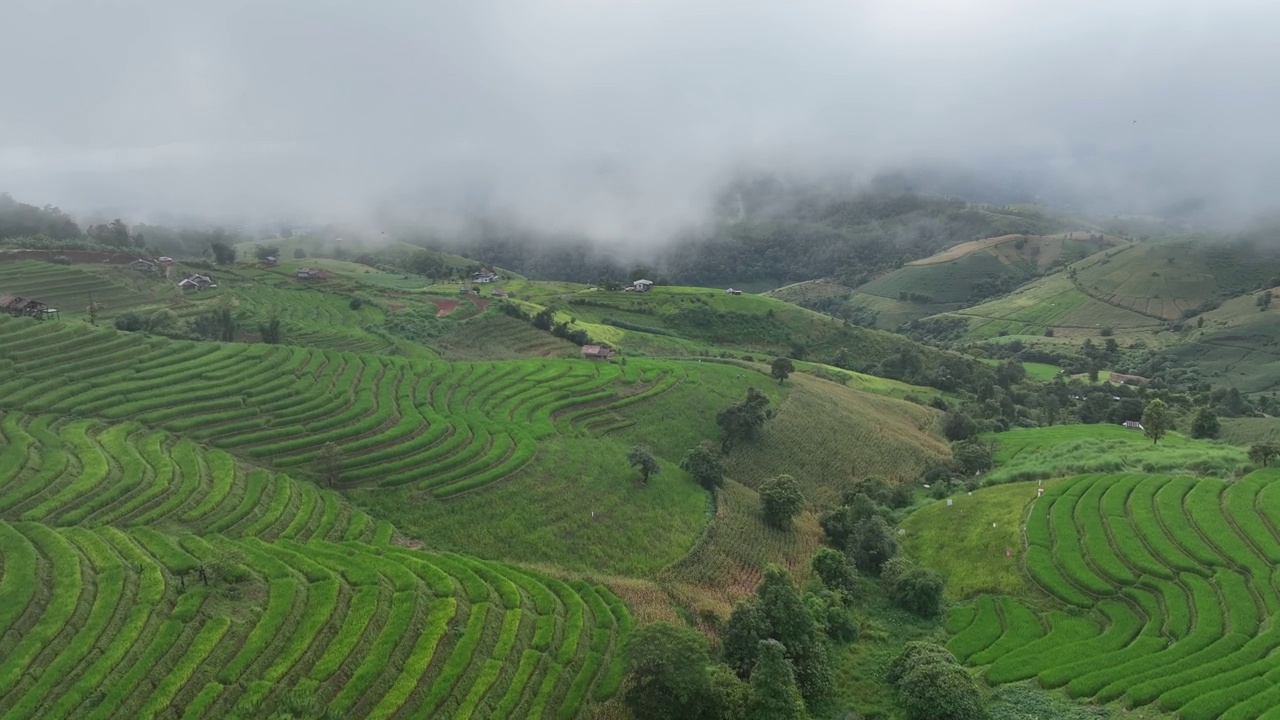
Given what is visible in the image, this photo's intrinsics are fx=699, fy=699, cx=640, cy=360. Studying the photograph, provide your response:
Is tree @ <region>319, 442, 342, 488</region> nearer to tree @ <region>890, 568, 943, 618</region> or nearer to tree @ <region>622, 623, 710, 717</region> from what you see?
tree @ <region>622, 623, 710, 717</region>

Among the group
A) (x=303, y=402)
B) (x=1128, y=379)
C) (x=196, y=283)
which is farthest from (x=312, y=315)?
(x=1128, y=379)

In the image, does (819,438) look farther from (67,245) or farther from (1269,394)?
(67,245)

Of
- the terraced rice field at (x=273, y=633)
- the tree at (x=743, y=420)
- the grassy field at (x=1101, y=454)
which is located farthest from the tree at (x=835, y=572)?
the grassy field at (x=1101, y=454)

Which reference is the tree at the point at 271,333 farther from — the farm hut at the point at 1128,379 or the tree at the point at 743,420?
the farm hut at the point at 1128,379

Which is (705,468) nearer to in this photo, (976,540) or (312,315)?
(976,540)

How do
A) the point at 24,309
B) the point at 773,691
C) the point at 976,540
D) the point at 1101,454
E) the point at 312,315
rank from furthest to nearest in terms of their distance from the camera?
the point at 312,315 < the point at 1101,454 < the point at 24,309 < the point at 976,540 < the point at 773,691

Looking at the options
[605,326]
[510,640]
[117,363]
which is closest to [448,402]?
[117,363]
